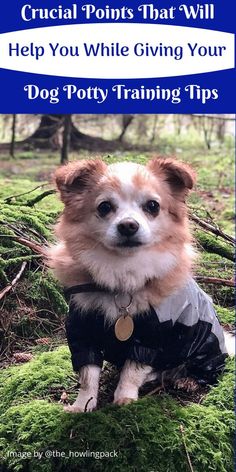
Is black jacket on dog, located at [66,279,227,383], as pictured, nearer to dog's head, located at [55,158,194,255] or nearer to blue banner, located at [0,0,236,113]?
dog's head, located at [55,158,194,255]

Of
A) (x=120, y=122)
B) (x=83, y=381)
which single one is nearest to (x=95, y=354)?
(x=83, y=381)

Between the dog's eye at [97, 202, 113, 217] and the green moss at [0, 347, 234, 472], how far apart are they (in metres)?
0.73

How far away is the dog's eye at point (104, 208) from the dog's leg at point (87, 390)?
22.7 inches

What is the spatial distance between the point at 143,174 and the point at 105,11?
0.74 metres

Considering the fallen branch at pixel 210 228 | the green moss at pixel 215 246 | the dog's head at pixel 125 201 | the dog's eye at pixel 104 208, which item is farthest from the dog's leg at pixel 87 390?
the green moss at pixel 215 246

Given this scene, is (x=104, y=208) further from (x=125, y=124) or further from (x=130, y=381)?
(x=125, y=124)

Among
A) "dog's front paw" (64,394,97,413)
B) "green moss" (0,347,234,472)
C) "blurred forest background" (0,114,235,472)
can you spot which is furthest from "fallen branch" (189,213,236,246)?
"dog's front paw" (64,394,97,413)

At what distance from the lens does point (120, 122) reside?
4.95 m

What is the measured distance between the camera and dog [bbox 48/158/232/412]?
2.10m

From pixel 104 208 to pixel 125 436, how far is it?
0.83 meters

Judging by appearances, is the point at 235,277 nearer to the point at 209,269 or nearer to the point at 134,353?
the point at 209,269

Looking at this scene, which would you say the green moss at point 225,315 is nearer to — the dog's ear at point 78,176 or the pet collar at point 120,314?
the pet collar at point 120,314

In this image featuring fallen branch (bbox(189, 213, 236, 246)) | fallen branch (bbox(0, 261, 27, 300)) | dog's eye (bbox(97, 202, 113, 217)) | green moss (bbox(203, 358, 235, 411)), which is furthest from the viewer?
fallen branch (bbox(189, 213, 236, 246))

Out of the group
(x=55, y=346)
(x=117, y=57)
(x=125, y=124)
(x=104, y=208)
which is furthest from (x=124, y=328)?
(x=125, y=124)
